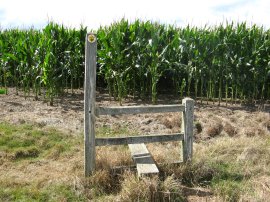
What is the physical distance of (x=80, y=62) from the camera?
40.3ft

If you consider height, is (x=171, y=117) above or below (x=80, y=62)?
below

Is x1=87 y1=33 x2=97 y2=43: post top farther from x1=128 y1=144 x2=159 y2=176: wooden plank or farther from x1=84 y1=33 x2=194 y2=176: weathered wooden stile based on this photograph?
x1=128 y1=144 x2=159 y2=176: wooden plank

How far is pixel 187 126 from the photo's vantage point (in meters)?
5.30

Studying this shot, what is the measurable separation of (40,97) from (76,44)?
7.57 feet

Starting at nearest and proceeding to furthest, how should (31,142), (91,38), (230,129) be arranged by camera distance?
(91,38)
(31,142)
(230,129)

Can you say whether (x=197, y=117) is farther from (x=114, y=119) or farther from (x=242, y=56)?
(x=242, y=56)

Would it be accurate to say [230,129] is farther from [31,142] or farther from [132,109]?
[31,142]

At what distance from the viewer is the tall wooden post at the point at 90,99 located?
15.5 feet

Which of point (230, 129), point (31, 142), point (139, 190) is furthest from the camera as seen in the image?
point (230, 129)

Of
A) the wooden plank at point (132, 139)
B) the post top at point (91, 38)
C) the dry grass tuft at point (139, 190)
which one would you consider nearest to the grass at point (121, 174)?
the dry grass tuft at point (139, 190)

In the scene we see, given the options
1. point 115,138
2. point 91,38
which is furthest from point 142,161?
point 91,38

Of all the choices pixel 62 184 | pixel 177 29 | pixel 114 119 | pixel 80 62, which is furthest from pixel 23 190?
pixel 177 29

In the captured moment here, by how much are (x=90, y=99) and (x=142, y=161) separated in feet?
3.80

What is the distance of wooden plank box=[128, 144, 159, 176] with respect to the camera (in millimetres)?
4668
